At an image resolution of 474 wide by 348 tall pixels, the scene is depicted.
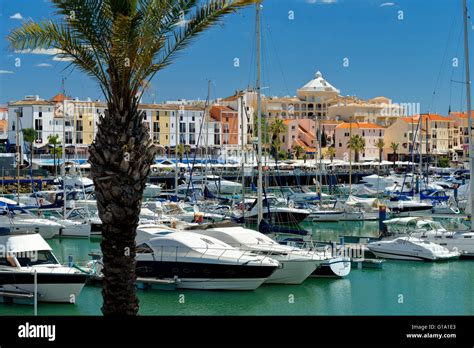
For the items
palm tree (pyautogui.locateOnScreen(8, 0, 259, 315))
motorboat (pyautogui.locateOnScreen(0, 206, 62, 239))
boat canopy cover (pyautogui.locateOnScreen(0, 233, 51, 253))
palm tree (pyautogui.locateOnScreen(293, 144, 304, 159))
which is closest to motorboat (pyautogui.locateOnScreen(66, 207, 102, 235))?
motorboat (pyautogui.locateOnScreen(0, 206, 62, 239))

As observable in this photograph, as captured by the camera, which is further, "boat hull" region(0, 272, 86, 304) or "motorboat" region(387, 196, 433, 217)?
"motorboat" region(387, 196, 433, 217)

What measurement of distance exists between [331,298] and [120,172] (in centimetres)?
1515

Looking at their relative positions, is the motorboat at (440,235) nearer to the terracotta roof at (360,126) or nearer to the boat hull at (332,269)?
the boat hull at (332,269)

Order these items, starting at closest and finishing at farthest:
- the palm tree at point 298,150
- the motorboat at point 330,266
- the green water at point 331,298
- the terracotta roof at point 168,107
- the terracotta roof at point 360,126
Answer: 1. the green water at point 331,298
2. the motorboat at point 330,266
3. the terracotta roof at point 168,107
4. the palm tree at point 298,150
5. the terracotta roof at point 360,126

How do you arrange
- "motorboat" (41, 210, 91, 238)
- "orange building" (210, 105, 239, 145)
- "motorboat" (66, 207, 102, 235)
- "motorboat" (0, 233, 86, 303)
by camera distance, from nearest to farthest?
"motorboat" (0, 233, 86, 303), "motorboat" (41, 210, 91, 238), "motorboat" (66, 207, 102, 235), "orange building" (210, 105, 239, 145)

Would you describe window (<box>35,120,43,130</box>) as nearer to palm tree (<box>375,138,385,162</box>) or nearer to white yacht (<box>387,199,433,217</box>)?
palm tree (<box>375,138,385,162</box>)

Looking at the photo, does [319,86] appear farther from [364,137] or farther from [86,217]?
[86,217]

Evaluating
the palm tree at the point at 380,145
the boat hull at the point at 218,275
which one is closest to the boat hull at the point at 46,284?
the boat hull at the point at 218,275

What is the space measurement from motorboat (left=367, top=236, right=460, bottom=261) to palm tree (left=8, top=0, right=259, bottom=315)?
23.1 metres

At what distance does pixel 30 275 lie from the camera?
69.7 feet

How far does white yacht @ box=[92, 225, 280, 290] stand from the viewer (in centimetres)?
2411

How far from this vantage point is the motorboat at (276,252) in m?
25.8

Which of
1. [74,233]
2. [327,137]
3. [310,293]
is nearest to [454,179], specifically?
[327,137]

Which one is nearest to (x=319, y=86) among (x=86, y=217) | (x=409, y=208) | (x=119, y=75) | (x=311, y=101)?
(x=311, y=101)
